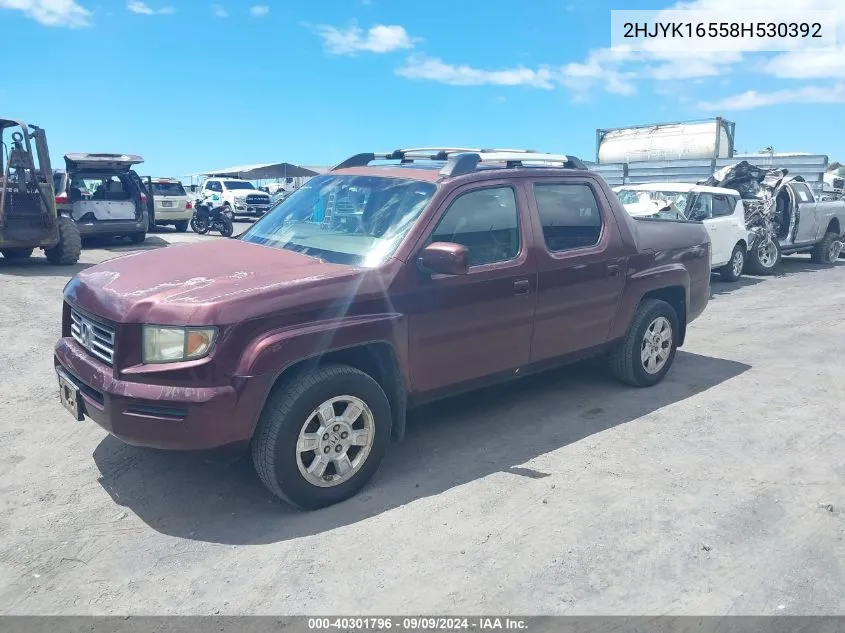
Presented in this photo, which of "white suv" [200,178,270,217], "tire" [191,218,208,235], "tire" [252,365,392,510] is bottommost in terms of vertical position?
"tire" [252,365,392,510]

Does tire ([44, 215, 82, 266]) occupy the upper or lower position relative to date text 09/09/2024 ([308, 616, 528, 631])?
upper

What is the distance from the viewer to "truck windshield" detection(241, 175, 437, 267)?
428 centimetres

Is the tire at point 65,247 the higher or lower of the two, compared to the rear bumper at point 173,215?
lower

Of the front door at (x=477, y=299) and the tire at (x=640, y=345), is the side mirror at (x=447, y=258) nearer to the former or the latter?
the front door at (x=477, y=299)

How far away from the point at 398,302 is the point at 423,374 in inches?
19.8

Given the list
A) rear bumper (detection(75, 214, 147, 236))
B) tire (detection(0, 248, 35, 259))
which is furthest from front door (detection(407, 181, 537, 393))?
rear bumper (detection(75, 214, 147, 236))

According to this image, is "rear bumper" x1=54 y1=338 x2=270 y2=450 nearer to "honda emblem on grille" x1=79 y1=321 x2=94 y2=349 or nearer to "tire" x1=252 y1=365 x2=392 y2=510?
"tire" x1=252 y1=365 x2=392 y2=510

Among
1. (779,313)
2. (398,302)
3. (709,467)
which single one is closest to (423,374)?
(398,302)

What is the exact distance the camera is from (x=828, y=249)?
53.1 ft

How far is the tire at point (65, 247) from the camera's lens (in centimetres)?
1280

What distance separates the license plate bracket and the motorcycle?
1607cm

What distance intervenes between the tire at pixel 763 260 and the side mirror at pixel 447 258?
11594 mm

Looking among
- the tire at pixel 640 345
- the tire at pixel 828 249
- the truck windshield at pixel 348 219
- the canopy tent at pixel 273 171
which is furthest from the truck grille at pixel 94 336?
the canopy tent at pixel 273 171

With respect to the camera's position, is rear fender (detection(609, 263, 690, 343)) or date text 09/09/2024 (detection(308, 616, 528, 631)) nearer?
date text 09/09/2024 (detection(308, 616, 528, 631))
